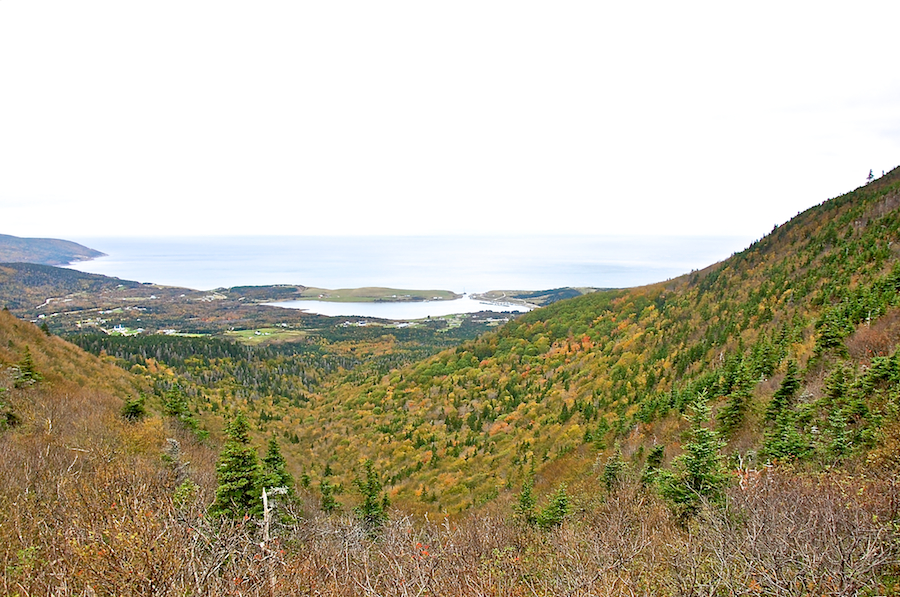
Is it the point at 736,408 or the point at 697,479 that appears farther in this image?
the point at 736,408

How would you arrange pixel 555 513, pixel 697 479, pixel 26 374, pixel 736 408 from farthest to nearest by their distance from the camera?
pixel 26 374 < pixel 736 408 < pixel 555 513 < pixel 697 479

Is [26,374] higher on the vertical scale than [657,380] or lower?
higher

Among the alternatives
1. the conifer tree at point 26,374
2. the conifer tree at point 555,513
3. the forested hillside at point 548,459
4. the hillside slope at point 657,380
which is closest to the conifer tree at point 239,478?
the forested hillside at point 548,459

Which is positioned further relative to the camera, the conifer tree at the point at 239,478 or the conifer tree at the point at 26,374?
the conifer tree at the point at 26,374

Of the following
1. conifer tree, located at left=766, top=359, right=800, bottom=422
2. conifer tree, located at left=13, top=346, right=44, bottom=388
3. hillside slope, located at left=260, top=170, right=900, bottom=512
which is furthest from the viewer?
conifer tree, located at left=13, top=346, right=44, bottom=388

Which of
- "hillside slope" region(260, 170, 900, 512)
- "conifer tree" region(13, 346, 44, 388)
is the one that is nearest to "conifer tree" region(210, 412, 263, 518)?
"hillside slope" region(260, 170, 900, 512)

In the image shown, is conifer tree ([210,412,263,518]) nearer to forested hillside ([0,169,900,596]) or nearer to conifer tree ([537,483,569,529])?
forested hillside ([0,169,900,596])

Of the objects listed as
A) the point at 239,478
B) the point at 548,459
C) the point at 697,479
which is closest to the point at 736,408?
the point at 697,479

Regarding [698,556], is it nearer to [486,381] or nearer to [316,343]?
[486,381]

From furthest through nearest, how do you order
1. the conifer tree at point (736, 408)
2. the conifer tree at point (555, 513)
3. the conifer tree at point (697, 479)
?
the conifer tree at point (736, 408) < the conifer tree at point (555, 513) < the conifer tree at point (697, 479)

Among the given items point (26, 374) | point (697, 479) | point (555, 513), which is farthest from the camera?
point (26, 374)

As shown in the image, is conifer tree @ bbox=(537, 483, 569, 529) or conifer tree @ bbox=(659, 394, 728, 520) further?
conifer tree @ bbox=(537, 483, 569, 529)

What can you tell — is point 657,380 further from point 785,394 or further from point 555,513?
point 555,513

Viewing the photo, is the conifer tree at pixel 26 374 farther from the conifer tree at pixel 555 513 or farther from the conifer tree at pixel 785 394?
the conifer tree at pixel 785 394
